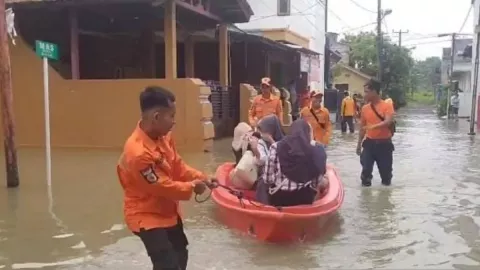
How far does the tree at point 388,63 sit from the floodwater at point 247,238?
3746cm

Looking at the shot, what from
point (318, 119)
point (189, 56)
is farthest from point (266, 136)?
point (189, 56)

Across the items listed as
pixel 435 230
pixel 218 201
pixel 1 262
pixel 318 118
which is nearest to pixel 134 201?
pixel 1 262

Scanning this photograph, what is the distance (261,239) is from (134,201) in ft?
8.58

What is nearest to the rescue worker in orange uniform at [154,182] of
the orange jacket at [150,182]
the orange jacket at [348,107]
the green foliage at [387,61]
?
the orange jacket at [150,182]

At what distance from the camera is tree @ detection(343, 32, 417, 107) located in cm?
5034

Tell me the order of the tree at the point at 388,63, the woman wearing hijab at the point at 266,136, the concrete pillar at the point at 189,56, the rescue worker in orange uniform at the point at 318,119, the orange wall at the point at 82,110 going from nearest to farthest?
1. the woman wearing hijab at the point at 266,136
2. the rescue worker in orange uniform at the point at 318,119
3. the orange wall at the point at 82,110
4. the concrete pillar at the point at 189,56
5. the tree at the point at 388,63

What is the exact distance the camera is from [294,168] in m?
6.29

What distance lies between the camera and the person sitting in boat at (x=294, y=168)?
6.27 m

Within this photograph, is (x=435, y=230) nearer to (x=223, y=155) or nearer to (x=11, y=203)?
(x=11, y=203)

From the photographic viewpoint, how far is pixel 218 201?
286 inches

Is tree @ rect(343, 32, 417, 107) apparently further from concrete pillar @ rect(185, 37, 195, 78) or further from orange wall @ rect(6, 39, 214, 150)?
orange wall @ rect(6, 39, 214, 150)

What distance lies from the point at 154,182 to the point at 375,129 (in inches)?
236

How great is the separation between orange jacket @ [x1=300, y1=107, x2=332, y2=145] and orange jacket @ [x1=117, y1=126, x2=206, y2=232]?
648 centimetres

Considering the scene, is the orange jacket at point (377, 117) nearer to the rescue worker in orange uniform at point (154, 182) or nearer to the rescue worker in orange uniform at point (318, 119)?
the rescue worker in orange uniform at point (318, 119)
